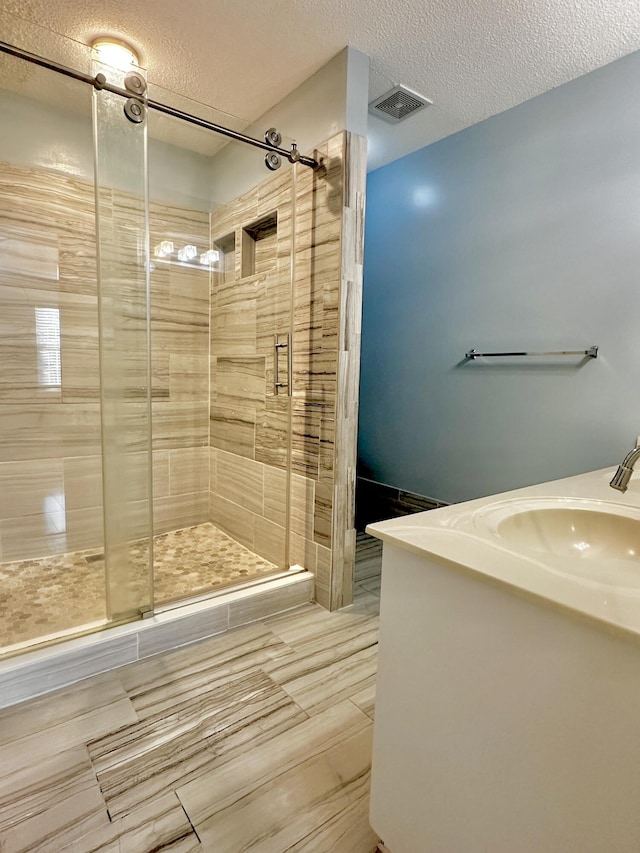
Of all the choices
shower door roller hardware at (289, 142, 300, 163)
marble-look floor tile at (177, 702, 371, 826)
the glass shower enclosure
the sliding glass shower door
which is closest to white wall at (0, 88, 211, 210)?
the glass shower enclosure

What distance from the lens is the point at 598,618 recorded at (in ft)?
1.86

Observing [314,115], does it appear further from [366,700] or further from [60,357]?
[366,700]

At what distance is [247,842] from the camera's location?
100 cm

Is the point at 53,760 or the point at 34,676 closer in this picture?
the point at 53,760

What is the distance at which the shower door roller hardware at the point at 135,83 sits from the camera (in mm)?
1621

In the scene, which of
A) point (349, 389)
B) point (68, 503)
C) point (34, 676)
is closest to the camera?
point (34, 676)

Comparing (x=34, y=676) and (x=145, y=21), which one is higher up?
(x=145, y=21)

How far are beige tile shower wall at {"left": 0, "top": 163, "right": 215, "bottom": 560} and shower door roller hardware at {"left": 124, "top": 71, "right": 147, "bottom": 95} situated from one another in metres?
0.85

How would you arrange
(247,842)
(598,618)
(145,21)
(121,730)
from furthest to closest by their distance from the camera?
(145,21), (121,730), (247,842), (598,618)

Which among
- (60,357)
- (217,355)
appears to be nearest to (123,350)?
(60,357)

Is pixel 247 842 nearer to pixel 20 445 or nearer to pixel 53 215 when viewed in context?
pixel 20 445

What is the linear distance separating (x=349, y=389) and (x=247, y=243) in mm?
1126

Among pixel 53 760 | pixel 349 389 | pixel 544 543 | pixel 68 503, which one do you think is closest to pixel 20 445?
pixel 68 503

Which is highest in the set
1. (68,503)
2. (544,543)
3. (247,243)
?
(247,243)
